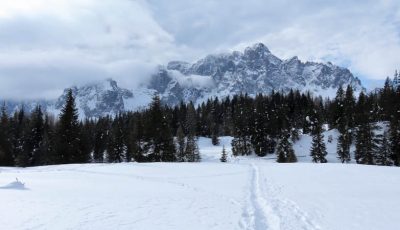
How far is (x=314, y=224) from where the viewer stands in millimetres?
14977

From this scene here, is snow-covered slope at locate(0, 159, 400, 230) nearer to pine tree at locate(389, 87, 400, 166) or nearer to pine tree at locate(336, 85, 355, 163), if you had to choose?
pine tree at locate(389, 87, 400, 166)

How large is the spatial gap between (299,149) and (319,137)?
1949cm

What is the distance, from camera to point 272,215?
54.7 feet

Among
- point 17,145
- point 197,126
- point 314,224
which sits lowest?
point 314,224

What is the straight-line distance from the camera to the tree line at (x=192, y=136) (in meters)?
70.6

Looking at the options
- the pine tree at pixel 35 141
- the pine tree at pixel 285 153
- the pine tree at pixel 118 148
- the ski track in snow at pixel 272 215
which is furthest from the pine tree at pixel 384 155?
the pine tree at pixel 35 141

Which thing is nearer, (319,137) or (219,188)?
(219,188)

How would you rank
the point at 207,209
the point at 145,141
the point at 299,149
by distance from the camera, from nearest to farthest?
the point at 207,209 → the point at 145,141 → the point at 299,149

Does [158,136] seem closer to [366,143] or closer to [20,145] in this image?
[20,145]

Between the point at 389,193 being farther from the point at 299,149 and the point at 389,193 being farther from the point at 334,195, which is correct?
the point at 299,149

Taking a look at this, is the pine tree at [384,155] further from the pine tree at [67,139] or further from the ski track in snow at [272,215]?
the ski track in snow at [272,215]

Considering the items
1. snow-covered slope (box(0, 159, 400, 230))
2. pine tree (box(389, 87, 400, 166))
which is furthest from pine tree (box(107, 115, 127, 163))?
snow-covered slope (box(0, 159, 400, 230))

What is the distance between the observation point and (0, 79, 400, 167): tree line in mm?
70562

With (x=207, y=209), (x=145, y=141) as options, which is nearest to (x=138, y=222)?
(x=207, y=209)
